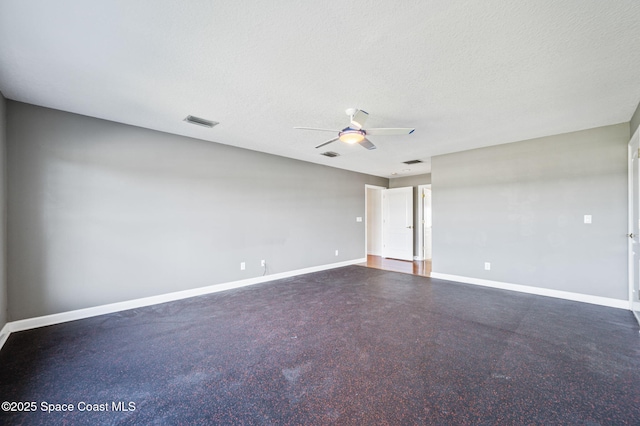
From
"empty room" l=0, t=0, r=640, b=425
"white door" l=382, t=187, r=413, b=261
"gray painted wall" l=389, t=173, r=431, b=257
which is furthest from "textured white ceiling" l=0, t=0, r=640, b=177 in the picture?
"white door" l=382, t=187, r=413, b=261

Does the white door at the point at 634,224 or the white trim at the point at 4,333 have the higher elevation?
the white door at the point at 634,224

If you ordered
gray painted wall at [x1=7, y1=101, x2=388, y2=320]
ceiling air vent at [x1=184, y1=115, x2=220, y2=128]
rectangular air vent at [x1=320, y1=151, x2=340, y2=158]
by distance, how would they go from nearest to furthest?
1. gray painted wall at [x1=7, y1=101, x2=388, y2=320]
2. ceiling air vent at [x1=184, y1=115, x2=220, y2=128]
3. rectangular air vent at [x1=320, y1=151, x2=340, y2=158]

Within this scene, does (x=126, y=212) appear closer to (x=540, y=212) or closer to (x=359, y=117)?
(x=359, y=117)

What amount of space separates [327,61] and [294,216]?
378cm

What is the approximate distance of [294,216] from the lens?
5.66 metres

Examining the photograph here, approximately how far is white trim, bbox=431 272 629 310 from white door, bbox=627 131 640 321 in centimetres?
17

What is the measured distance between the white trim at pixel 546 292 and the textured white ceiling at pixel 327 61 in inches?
98.4

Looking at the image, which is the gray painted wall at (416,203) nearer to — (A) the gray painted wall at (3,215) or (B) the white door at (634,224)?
(B) the white door at (634,224)

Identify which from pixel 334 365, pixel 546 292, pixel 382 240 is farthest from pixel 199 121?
pixel 382 240

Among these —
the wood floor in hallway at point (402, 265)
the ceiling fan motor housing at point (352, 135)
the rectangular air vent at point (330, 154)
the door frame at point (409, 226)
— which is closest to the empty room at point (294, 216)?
the rectangular air vent at point (330, 154)

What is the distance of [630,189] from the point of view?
351 cm

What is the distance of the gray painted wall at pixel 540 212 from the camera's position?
12.1ft

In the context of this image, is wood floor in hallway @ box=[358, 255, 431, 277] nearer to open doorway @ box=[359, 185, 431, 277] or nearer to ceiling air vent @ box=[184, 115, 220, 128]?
open doorway @ box=[359, 185, 431, 277]

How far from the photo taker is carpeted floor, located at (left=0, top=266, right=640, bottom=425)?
1686 millimetres
